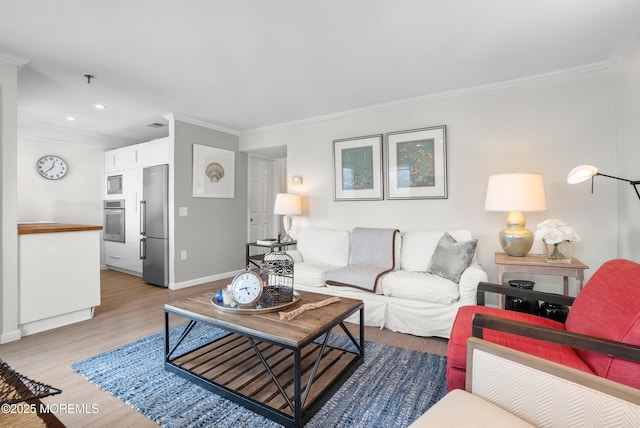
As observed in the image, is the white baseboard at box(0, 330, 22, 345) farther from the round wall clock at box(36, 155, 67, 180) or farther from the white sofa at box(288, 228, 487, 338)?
the round wall clock at box(36, 155, 67, 180)

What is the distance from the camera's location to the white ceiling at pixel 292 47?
1981mm

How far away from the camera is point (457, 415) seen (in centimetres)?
99

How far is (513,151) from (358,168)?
5.52ft

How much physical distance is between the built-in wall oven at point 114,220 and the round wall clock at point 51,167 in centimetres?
78

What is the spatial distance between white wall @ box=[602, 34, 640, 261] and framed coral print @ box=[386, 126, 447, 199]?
140 cm

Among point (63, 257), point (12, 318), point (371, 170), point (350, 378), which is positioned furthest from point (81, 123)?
point (350, 378)

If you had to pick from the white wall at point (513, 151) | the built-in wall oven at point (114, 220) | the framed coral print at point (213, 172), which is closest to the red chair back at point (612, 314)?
the white wall at point (513, 151)

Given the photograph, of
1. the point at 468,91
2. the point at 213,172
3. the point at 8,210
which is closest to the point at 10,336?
the point at 8,210

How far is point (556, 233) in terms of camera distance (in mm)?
2336

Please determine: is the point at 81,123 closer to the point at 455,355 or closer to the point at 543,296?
the point at 455,355

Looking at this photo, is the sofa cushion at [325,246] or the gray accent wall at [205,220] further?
the gray accent wall at [205,220]

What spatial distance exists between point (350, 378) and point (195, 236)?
3.27 meters

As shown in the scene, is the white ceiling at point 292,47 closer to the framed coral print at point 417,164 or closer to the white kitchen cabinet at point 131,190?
the framed coral print at point 417,164

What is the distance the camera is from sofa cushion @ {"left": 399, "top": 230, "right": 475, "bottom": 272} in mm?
3033
